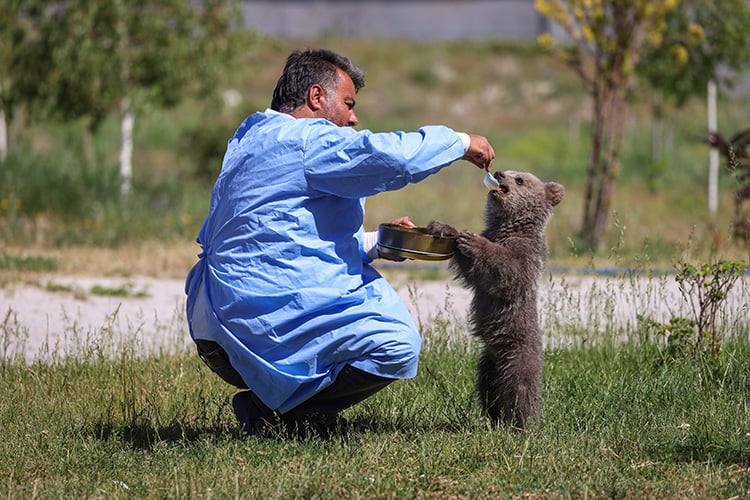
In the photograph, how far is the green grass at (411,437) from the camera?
13.7 feet

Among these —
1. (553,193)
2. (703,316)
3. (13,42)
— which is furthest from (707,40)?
(553,193)

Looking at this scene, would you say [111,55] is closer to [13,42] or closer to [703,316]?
[13,42]

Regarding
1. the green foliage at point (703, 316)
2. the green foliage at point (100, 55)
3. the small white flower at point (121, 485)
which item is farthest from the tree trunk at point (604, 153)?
the small white flower at point (121, 485)

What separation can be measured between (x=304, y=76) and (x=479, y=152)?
887 millimetres

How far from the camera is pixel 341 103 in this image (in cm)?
471

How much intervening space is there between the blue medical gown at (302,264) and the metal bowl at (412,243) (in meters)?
0.24

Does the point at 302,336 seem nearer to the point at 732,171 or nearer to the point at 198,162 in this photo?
the point at 732,171

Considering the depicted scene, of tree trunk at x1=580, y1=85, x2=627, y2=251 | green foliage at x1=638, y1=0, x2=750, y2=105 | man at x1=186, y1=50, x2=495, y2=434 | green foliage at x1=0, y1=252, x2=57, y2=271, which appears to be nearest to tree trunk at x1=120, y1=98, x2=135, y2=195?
green foliage at x1=0, y1=252, x2=57, y2=271

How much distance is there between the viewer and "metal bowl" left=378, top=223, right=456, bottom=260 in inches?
181

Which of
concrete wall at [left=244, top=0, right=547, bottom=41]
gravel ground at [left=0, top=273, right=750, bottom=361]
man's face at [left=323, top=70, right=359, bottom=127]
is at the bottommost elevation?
gravel ground at [left=0, top=273, right=750, bottom=361]

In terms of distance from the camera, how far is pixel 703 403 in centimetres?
539

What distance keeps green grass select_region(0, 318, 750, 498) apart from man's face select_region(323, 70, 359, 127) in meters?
1.48

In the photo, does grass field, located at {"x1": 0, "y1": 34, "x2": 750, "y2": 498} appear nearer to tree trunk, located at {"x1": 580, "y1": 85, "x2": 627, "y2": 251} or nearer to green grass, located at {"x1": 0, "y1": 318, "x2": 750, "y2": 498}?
green grass, located at {"x1": 0, "y1": 318, "x2": 750, "y2": 498}

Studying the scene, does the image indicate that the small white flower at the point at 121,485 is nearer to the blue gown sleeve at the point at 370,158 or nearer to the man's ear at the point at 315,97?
the blue gown sleeve at the point at 370,158
